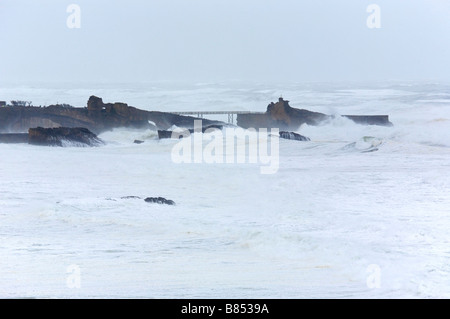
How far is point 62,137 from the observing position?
1075cm

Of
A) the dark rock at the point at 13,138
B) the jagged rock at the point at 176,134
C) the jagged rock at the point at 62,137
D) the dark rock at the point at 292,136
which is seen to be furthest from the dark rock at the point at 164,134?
the dark rock at the point at 13,138

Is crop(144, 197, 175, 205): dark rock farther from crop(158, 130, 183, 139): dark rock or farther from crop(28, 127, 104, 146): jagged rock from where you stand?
crop(158, 130, 183, 139): dark rock

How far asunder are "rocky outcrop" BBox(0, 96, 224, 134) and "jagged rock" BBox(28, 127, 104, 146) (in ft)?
1.28

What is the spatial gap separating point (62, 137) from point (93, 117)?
0.91m

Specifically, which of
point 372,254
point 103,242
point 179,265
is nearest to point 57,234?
point 103,242

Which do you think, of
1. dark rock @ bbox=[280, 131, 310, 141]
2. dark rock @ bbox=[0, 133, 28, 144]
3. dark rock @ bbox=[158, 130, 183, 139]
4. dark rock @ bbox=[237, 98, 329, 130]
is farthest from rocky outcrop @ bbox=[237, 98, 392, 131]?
dark rock @ bbox=[0, 133, 28, 144]

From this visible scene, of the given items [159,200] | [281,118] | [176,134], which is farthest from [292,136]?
[159,200]

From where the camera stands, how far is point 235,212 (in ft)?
22.7

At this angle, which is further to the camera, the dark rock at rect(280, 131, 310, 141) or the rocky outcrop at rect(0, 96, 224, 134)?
the rocky outcrop at rect(0, 96, 224, 134)

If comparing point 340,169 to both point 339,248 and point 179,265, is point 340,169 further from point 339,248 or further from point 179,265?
point 179,265

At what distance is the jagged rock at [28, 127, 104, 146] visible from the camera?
35.0ft

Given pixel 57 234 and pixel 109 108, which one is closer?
pixel 57 234

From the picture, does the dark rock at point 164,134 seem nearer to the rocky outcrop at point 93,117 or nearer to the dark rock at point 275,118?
the rocky outcrop at point 93,117
